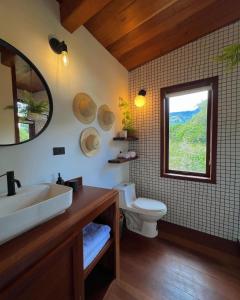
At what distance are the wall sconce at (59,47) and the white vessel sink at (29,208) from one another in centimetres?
112

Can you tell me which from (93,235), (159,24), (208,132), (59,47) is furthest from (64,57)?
(208,132)

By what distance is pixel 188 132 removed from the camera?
210 cm

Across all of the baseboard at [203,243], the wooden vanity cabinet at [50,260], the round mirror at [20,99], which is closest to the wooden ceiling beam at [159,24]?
the round mirror at [20,99]

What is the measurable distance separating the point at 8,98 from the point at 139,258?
6.26 feet

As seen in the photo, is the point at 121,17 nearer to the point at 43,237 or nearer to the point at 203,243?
the point at 43,237

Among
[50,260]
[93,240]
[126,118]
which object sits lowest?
[93,240]

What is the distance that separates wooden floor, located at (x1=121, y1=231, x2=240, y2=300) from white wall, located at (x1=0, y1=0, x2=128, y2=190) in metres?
0.89

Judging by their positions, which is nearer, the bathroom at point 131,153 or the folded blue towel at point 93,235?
the bathroom at point 131,153

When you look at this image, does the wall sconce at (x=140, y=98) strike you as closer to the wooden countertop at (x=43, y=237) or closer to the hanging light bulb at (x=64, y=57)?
the hanging light bulb at (x=64, y=57)

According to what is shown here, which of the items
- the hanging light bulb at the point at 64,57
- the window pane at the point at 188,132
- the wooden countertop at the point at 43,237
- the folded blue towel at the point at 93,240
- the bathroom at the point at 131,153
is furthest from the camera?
the window pane at the point at 188,132

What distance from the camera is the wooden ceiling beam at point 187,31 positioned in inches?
61.0

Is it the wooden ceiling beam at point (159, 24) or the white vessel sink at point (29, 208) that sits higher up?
the wooden ceiling beam at point (159, 24)

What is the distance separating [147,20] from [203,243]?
256 centimetres

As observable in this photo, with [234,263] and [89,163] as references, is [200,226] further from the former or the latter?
[89,163]
